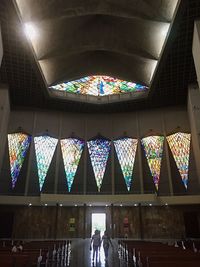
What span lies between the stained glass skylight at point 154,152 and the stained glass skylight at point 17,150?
1011cm

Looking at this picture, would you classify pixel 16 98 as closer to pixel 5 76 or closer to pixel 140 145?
pixel 5 76

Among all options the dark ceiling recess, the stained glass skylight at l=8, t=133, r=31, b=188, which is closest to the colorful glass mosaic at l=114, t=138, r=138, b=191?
the dark ceiling recess

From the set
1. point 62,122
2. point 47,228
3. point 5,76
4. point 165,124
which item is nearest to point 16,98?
point 5,76

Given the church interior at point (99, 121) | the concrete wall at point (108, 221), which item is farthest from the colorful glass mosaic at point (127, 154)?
the concrete wall at point (108, 221)

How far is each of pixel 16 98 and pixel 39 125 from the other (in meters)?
2.99

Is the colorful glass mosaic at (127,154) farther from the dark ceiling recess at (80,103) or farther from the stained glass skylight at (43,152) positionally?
the stained glass skylight at (43,152)

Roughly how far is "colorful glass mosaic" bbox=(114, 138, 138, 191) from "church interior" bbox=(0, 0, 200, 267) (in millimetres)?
86

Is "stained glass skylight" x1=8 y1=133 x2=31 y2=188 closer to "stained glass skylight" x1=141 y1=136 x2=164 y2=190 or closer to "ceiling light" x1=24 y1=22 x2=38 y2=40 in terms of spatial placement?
"ceiling light" x1=24 y1=22 x2=38 y2=40

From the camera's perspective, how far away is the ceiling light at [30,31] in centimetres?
1212

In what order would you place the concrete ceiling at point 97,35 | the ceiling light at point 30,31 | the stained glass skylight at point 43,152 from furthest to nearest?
the stained glass skylight at point 43,152 < the ceiling light at point 30,31 < the concrete ceiling at point 97,35

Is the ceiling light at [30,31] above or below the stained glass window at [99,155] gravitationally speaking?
above

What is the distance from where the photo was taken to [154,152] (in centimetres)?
1919

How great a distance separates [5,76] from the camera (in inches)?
615

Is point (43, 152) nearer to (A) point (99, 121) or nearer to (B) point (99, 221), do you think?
(A) point (99, 121)
